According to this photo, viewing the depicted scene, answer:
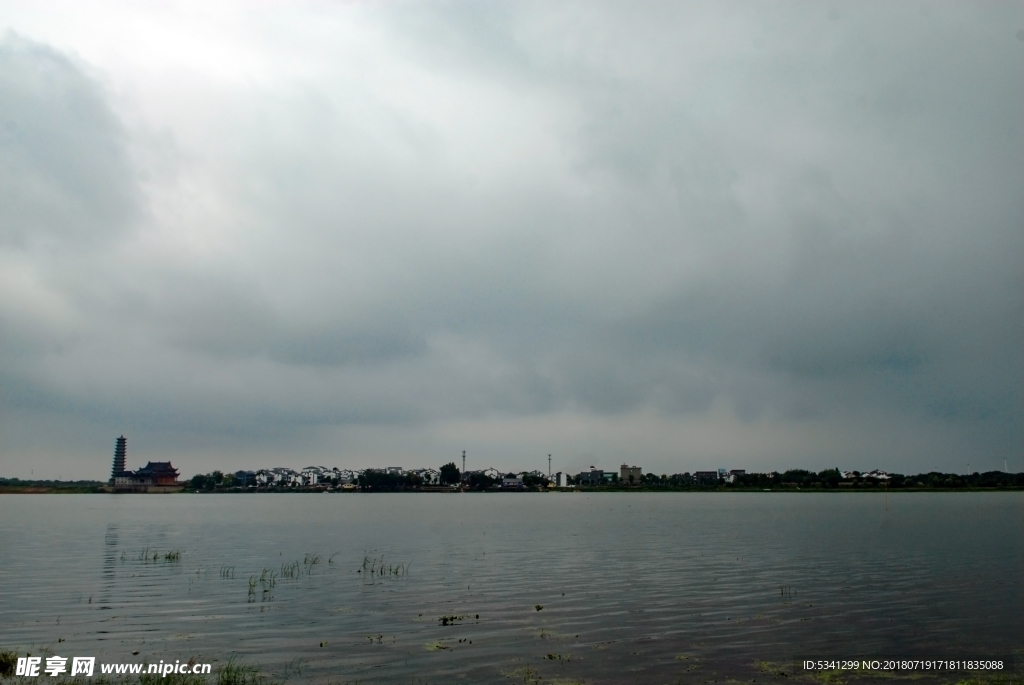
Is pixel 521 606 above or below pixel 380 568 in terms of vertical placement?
above

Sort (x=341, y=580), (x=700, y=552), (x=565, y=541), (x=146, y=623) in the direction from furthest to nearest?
(x=565, y=541), (x=700, y=552), (x=341, y=580), (x=146, y=623)

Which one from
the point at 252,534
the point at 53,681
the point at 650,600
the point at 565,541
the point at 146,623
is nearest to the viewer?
the point at 53,681

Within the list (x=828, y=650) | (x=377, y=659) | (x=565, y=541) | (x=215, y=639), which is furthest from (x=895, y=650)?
(x=565, y=541)

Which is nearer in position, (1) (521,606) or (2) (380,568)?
(1) (521,606)

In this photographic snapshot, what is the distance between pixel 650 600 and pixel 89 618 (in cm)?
3060

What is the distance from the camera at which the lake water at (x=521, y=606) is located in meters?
29.2

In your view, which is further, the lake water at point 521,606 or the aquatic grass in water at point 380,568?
the aquatic grass in water at point 380,568

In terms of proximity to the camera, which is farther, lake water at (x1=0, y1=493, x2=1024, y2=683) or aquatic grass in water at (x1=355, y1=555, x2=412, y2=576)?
aquatic grass in water at (x1=355, y1=555, x2=412, y2=576)

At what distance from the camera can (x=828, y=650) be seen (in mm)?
30531

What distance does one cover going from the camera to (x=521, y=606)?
4044 centimetres

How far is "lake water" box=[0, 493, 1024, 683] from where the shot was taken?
29.2m

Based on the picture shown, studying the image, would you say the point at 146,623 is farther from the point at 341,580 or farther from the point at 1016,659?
the point at 1016,659

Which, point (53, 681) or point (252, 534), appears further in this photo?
point (252, 534)

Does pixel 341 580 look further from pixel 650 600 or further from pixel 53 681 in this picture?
pixel 53 681
